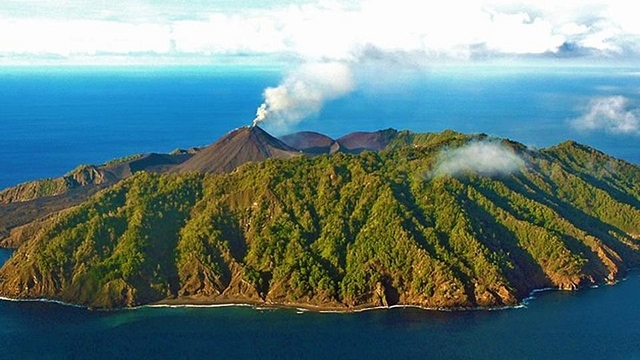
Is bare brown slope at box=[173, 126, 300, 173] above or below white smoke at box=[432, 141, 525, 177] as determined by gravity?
above

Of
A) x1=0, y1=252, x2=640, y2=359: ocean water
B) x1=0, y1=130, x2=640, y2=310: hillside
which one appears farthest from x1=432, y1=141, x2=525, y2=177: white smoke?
x1=0, y1=252, x2=640, y2=359: ocean water

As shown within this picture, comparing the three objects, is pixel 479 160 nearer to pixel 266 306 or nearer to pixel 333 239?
pixel 333 239

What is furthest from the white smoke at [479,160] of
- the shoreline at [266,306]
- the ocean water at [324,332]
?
the ocean water at [324,332]

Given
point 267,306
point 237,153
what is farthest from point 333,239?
point 237,153

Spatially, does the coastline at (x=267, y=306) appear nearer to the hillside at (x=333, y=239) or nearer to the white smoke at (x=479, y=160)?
the hillside at (x=333, y=239)

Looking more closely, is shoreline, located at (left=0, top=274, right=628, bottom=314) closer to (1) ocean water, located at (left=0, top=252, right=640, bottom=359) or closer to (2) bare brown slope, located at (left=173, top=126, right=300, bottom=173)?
(1) ocean water, located at (left=0, top=252, right=640, bottom=359)
